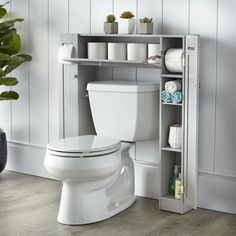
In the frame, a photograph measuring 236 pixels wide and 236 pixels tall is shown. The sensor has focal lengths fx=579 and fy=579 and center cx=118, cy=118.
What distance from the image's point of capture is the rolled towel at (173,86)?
3459 millimetres

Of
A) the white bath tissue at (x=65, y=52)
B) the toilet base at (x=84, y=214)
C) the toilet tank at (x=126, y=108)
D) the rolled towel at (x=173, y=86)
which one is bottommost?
the toilet base at (x=84, y=214)

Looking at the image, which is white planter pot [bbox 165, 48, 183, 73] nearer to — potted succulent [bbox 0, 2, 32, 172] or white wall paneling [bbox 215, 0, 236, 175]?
white wall paneling [bbox 215, 0, 236, 175]

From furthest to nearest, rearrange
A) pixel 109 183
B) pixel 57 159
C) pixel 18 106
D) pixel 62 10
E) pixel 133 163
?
pixel 18 106 → pixel 62 10 → pixel 133 163 → pixel 109 183 → pixel 57 159

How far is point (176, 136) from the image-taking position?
3.52 meters

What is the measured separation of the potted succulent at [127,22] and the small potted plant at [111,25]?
0.05 metres

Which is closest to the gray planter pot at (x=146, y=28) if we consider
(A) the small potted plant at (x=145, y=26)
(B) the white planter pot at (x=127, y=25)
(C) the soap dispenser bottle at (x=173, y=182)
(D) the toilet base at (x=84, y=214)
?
(A) the small potted plant at (x=145, y=26)

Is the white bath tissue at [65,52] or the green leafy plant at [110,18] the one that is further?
the white bath tissue at [65,52]

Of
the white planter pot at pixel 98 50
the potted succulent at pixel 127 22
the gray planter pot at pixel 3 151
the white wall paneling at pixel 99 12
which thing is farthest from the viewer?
the gray planter pot at pixel 3 151

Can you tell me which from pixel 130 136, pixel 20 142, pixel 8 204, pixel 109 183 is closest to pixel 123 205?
pixel 109 183

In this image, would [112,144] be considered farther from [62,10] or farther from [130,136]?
[62,10]

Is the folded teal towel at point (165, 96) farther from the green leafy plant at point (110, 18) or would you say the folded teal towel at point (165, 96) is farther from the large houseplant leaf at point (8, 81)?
the large houseplant leaf at point (8, 81)

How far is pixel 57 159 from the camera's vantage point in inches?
Answer: 129

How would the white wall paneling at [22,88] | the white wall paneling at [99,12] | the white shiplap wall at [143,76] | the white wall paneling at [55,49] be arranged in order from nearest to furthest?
the white shiplap wall at [143,76] → the white wall paneling at [99,12] → the white wall paneling at [55,49] → the white wall paneling at [22,88]

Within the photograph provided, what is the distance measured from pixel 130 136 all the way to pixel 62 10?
44.4 inches
